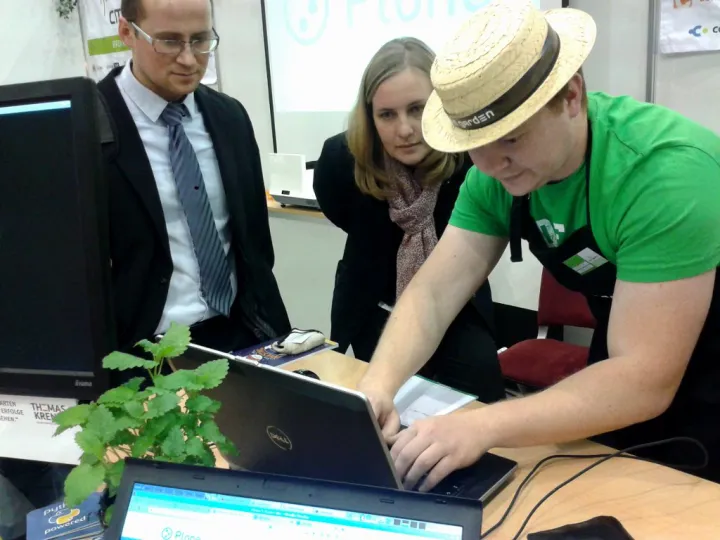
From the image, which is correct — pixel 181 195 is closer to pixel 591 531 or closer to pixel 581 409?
pixel 581 409

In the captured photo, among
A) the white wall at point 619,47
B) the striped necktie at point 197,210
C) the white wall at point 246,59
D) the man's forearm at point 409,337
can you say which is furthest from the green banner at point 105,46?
the man's forearm at point 409,337

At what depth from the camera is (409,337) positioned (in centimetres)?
136

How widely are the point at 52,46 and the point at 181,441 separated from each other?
387cm

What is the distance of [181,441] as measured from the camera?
0.76 metres

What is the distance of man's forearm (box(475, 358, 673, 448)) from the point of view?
103 centimetres

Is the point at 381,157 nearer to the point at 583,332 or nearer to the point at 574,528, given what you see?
the point at 583,332

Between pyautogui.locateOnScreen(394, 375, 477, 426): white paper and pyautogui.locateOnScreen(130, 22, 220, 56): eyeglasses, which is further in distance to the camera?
pyautogui.locateOnScreen(130, 22, 220, 56): eyeglasses

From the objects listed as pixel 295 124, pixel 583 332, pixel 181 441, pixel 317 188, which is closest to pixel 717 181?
pixel 181 441

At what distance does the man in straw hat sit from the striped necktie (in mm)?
685

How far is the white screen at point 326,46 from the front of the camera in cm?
284

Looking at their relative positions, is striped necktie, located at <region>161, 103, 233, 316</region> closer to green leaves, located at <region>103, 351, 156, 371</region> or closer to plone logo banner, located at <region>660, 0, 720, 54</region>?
green leaves, located at <region>103, 351, 156, 371</region>

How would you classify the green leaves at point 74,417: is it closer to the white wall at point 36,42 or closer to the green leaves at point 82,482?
the green leaves at point 82,482

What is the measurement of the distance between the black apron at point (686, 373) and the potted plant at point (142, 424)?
2.37 ft

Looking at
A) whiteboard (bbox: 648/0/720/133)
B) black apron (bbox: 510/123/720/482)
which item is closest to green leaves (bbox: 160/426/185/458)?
black apron (bbox: 510/123/720/482)
